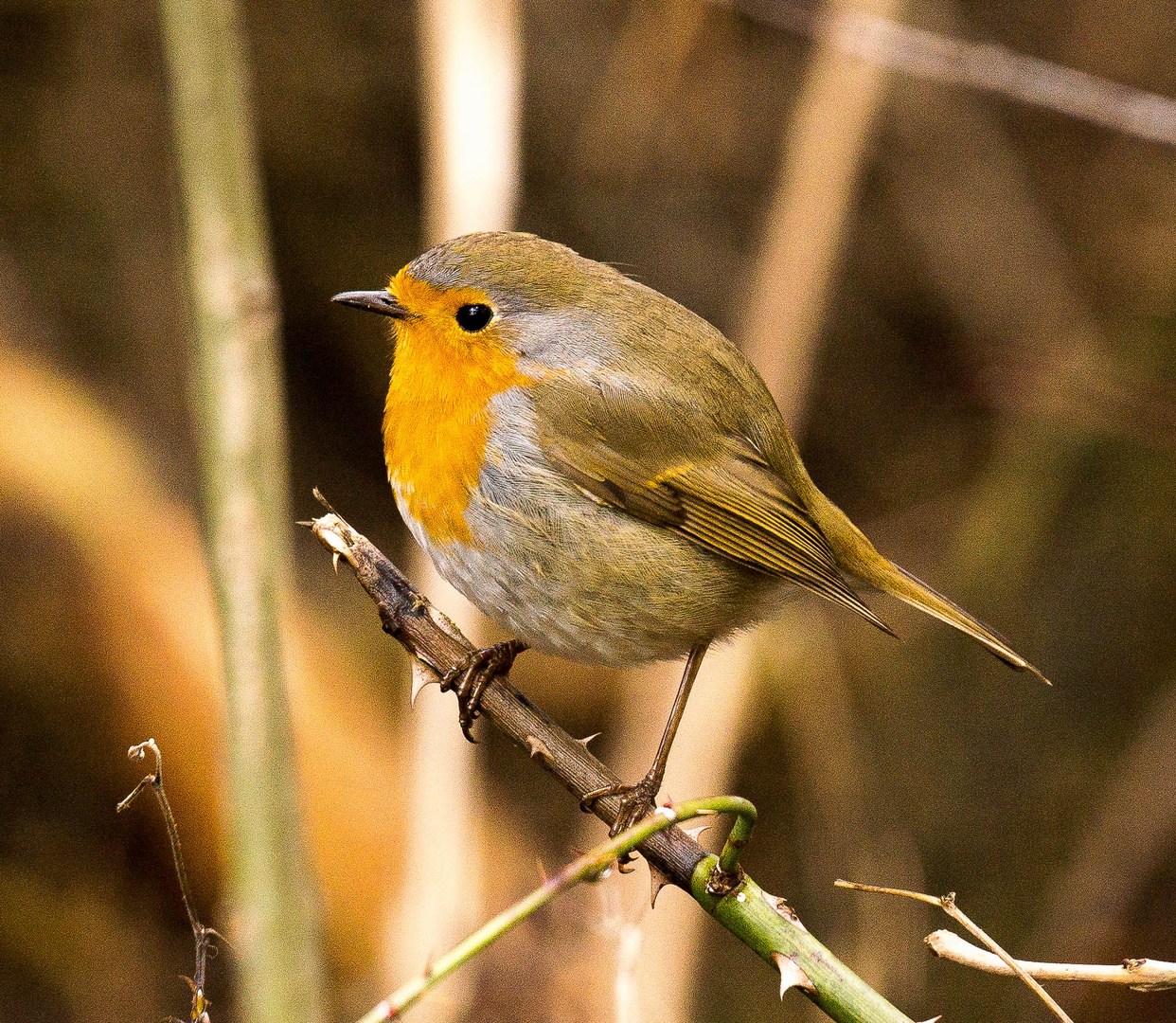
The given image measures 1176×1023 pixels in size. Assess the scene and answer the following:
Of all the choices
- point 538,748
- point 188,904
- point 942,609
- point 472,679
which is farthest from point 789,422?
point 188,904

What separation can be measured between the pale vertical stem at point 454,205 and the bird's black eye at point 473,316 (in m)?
0.19

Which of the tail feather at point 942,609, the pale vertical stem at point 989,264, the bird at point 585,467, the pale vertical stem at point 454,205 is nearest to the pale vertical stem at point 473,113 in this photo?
the pale vertical stem at point 454,205

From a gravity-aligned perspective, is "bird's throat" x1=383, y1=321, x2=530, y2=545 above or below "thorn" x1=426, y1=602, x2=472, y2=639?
above

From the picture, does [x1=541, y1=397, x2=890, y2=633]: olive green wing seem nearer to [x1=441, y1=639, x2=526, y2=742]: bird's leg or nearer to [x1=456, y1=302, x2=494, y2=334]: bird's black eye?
[x1=456, y1=302, x2=494, y2=334]: bird's black eye

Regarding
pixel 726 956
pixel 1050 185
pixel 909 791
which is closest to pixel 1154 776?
pixel 909 791

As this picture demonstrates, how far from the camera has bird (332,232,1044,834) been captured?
7.84 feet

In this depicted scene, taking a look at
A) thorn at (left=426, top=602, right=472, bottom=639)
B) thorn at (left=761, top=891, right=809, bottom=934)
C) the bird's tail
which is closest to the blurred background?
the bird's tail

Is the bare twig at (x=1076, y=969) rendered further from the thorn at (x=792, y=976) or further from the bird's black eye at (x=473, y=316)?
the bird's black eye at (x=473, y=316)

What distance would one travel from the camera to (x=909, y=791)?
496cm

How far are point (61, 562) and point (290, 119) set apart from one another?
1.80m

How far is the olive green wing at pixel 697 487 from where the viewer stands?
253cm

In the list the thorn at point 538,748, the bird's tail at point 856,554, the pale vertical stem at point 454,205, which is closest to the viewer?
the thorn at point 538,748

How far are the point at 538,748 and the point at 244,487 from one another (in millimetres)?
825

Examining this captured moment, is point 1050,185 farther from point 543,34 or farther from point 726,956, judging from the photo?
point 726,956
